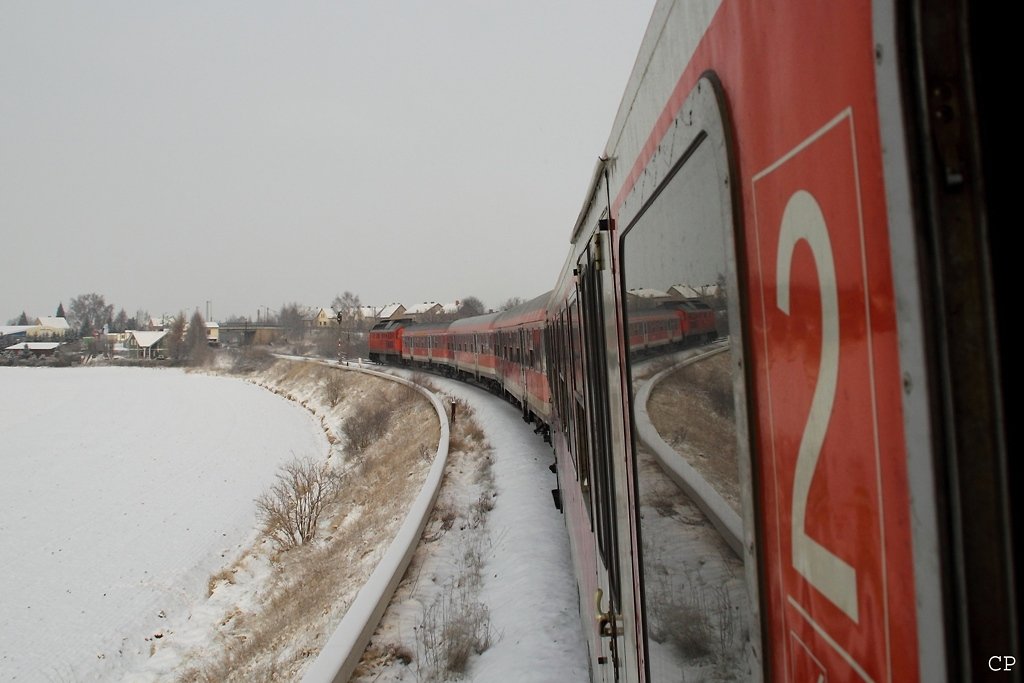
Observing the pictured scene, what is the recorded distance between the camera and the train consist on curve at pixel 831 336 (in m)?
0.62

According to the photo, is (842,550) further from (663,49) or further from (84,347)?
(84,347)

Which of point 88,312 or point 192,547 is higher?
point 88,312

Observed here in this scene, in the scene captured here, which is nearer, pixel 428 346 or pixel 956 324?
pixel 956 324

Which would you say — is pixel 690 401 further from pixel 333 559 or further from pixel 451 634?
pixel 333 559

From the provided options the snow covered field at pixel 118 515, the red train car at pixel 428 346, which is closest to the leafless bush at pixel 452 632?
the snow covered field at pixel 118 515

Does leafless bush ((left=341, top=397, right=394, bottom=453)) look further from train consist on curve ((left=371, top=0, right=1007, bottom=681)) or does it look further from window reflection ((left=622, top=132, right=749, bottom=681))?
train consist on curve ((left=371, top=0, right=1007, bottom=681))

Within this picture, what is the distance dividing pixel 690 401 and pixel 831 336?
0.69m

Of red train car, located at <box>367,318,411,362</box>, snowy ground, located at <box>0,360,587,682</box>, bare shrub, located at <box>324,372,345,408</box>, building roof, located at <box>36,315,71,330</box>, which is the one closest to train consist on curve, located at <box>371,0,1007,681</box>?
snowy ground, located at <box>0,360,587,682</box>

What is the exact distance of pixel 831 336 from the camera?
0.85m

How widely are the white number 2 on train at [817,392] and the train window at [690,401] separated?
0.57 ft

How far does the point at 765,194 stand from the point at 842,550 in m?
0.54

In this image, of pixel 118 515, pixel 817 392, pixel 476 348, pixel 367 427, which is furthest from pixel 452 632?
pixel 118 515

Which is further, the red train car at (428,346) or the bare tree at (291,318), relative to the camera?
the bare tree at (291,318)

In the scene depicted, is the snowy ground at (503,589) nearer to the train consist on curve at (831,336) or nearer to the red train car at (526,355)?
the red train car at (526,355)
